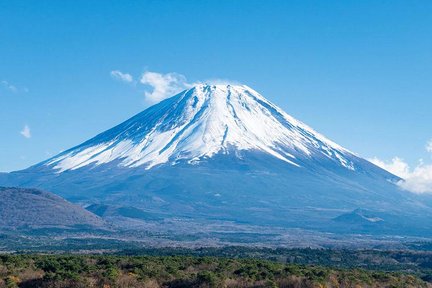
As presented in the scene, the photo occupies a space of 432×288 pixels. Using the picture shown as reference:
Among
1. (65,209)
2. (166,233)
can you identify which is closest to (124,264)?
(166,233)

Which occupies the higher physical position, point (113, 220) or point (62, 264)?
point (113, 220)

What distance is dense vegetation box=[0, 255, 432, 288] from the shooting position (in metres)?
32.3

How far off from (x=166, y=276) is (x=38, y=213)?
143 m

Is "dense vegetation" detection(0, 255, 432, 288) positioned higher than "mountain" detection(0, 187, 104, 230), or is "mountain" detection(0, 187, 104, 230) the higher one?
"mountain" detection(0, 187, 104, 230)

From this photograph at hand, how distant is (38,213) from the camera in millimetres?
172625

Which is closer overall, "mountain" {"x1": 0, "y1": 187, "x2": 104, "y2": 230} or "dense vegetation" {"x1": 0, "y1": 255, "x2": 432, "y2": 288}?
"dense vegetation" {"x1": 0, "y1": 255, "x2": 432, "y2": 288}

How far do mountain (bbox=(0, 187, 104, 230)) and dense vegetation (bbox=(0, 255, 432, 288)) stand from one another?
409ft

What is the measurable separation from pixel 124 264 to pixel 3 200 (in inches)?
5836

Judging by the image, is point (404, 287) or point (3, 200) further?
point (3, 200)

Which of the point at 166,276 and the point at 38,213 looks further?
the point at 38,213

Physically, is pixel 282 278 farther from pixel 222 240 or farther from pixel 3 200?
pixel 3 200

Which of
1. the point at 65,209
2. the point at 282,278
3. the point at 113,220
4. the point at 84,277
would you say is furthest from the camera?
the point at 113,220

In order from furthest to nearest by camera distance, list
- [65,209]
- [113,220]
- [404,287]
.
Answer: [113,220] → [65,209] → [404,287]

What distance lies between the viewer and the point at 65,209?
17550 cm
